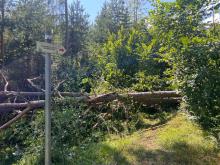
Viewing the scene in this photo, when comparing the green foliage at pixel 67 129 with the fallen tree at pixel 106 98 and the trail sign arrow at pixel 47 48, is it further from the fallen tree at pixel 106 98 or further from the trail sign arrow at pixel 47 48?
the trail sign arrow at pixel 47 48

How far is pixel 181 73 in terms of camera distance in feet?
13.3

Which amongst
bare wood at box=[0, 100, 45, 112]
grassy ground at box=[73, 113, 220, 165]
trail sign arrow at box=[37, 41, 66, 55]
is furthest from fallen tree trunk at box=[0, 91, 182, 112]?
trail sign arrow at box=[37, 41, 66, 55]

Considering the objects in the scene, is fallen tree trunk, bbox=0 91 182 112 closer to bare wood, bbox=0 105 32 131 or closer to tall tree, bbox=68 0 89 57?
bare wood, bbox=0 105 32 131

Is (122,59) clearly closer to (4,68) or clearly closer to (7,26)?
(4,68)

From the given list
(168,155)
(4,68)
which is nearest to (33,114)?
(168,155)

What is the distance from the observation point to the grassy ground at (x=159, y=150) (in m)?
3.90

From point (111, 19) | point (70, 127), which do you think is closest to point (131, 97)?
point (70, 127)

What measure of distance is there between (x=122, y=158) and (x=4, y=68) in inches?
450

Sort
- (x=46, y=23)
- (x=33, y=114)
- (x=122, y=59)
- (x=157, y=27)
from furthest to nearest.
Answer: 1. (x=46, y=23)
2. (x=122, y=59)
3. (x=33, y=114)
4. (x=157, y=27)

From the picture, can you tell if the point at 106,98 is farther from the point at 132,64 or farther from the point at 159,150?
the point at 159,150

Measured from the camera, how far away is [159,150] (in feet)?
14.0

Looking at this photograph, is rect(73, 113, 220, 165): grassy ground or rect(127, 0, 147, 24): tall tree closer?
rect(73, 113, 220, 165): grassy ground

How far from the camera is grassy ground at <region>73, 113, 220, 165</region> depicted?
3901mm

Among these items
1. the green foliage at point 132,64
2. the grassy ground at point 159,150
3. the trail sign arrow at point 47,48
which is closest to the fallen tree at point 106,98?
the green foliage at point 132,64
